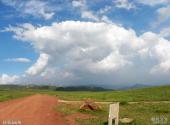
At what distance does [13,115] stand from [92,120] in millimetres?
7407

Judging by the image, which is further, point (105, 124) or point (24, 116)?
point (24, 116)

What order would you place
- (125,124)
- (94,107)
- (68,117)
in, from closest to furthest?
1. (125,124)
2. (68,117)
3. (94,107)

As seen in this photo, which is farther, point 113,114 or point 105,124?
point 105,124

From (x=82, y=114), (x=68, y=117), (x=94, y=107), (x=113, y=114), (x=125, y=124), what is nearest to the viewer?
(x=113, y=114)

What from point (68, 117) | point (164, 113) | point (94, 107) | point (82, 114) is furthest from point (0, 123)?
point (164, 113)

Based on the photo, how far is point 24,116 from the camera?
1116 inches

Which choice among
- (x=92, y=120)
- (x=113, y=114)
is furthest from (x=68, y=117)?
(x=113, y=114)

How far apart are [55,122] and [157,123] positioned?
26.5 feet

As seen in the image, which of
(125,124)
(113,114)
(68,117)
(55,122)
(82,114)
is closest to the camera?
(113,114)

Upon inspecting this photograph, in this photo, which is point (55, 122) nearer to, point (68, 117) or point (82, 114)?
point (68, 117)

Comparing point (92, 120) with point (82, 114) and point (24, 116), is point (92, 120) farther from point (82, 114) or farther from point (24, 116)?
point (24, 116)

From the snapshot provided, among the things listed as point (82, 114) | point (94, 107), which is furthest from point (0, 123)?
point (94, 107)

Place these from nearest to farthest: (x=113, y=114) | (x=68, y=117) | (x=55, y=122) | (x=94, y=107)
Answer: (x=113, y=114), (x=55, y=122), (x=68, y=117), (x=94, y=107)

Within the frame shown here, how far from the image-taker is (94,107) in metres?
32.7
